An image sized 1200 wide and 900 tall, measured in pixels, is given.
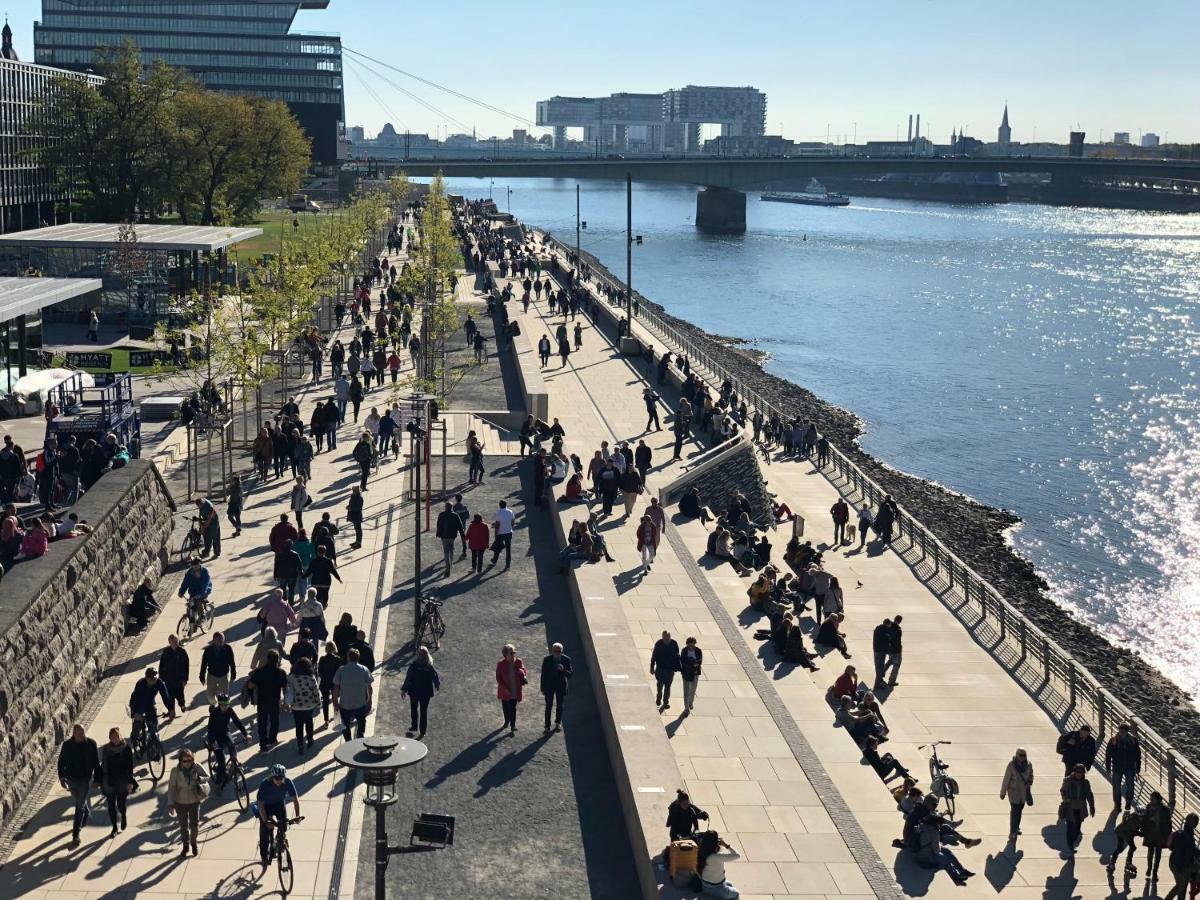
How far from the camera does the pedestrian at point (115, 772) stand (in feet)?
46.9

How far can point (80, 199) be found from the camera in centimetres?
7425

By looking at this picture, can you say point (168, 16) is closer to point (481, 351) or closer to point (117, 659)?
point (481, 351)

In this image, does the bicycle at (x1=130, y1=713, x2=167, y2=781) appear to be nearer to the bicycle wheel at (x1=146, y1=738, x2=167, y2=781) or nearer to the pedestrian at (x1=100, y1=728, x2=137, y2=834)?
the bicycle wheel at (x1=146, y1=738, x2=167, y2=781)

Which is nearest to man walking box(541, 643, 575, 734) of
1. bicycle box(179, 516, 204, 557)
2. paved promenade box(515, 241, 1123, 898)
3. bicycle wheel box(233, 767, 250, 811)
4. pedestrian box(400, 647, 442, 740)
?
pedestrian box(400, 647, 442, 740)

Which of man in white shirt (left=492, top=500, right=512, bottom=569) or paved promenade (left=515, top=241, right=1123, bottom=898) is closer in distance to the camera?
paved promenade (left=515, top=241, right=1123, bottom=898)

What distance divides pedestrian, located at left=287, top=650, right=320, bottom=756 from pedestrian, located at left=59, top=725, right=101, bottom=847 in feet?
8.19

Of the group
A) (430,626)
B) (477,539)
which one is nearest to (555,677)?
(430,626)

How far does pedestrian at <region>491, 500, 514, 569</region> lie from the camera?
24.1 m

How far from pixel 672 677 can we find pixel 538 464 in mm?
11140

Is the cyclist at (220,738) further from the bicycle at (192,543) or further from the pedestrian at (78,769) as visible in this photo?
the bicycle at (192,543)

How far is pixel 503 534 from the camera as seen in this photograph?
24266 millimetres

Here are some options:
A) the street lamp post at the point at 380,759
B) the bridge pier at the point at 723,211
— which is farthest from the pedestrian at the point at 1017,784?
the bridge pier at the point at 723,211

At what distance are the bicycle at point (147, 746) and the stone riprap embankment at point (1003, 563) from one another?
18.0 meters

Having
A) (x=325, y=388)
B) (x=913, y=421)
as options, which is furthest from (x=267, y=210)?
(x=325, y=388)
